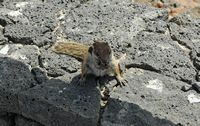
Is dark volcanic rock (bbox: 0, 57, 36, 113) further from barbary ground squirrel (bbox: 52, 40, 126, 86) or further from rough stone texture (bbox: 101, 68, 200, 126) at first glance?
rough stone texture (bbox: 101, 68, 200, 126)

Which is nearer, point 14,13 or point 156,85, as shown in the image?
point 156,85

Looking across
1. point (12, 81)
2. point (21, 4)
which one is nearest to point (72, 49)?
point (12, 81)

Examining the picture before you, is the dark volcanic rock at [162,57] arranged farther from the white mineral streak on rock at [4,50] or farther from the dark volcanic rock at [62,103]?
the white mineral streak on rock at [4,50]

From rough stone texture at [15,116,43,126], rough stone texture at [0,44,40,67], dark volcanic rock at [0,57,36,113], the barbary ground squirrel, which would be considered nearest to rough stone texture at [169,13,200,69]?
the barbary ground squirrel

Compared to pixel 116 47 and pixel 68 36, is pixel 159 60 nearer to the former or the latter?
pixel 116 47

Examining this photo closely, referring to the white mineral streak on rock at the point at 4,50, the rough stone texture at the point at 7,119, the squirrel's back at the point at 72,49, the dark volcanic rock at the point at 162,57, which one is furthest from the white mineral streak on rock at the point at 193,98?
the white mineral streak on rock at the point at 4,50

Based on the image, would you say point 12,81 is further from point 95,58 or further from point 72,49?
point 95,58
